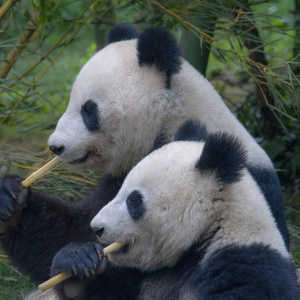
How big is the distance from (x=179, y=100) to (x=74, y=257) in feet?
3.69

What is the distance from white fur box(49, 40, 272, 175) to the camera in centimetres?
390

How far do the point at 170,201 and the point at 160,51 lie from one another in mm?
996

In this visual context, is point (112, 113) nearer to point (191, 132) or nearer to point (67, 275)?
point (191, 132)

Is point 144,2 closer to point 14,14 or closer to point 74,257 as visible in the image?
point 14,14

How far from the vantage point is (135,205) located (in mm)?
3248

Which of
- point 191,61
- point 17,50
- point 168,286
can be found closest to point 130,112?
point 168,286

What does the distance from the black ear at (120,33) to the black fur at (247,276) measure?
1727mm

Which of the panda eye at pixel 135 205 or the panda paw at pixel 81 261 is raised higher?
the panda eye at pixel 135 205

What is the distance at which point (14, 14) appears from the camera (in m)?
5.59

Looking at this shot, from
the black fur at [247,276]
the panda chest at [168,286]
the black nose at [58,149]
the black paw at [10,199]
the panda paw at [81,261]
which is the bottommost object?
the panda chest at [168,286]

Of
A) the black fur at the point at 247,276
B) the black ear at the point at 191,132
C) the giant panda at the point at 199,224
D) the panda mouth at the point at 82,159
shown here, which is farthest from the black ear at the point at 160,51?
the black fur at the point at 247,276

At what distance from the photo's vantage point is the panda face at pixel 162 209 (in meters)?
3.19

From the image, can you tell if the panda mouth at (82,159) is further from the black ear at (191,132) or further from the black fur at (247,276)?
the black fur at (247,276)

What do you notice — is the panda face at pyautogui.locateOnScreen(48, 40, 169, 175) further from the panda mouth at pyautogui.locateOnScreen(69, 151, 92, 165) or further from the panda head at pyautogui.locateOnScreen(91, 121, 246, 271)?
the panda head at pyautogui.locateOnScreen(91, 121, 246, 271)
